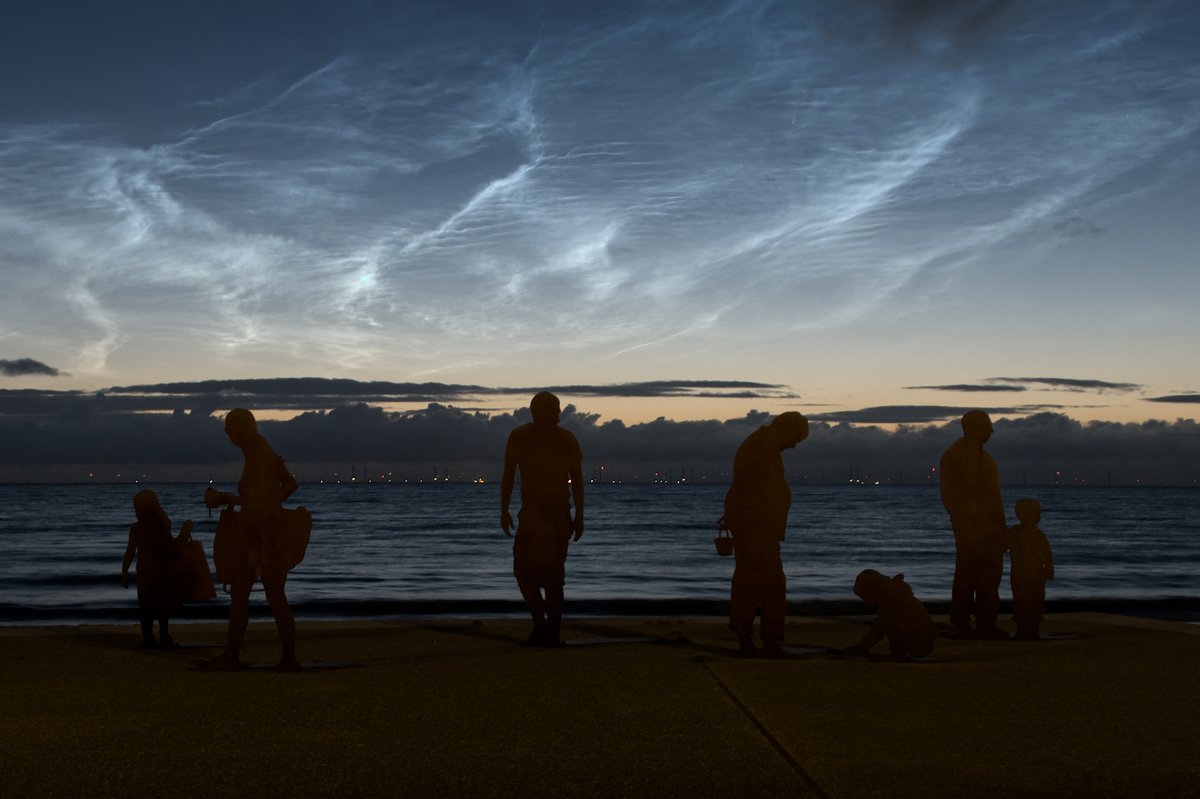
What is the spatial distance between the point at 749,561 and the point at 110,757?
557 cm

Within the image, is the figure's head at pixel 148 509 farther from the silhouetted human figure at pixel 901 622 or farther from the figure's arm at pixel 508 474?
the silhouetted human figure at pixel 901 622

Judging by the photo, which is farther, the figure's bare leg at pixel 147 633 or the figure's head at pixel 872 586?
the figure's bare leg at pixel 147 633

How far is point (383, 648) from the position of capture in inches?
417

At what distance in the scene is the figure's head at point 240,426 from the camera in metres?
9.09

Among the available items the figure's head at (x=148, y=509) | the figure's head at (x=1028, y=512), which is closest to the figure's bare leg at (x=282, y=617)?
the figure's head at (x=148, y=509)

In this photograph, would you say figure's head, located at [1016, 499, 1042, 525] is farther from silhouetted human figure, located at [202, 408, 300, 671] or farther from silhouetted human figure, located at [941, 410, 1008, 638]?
silhouetted human figure, located at [202, 408, 300, 671]

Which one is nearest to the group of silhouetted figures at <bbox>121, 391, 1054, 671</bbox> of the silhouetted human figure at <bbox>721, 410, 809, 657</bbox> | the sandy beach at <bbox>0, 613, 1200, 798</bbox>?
the silhouetted human figure at <bbox>721, 410, 809, 657</bbox>

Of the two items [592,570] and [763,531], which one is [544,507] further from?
[592,570]

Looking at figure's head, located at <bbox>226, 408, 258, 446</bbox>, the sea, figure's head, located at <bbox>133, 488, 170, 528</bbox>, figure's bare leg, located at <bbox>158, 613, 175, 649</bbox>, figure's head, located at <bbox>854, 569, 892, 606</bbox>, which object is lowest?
the sea

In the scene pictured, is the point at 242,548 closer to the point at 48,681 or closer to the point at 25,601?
the point at 48,681

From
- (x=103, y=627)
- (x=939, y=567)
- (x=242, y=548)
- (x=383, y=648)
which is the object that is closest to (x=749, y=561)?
(x=383, y=648)

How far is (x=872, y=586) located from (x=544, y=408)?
11.1 feet

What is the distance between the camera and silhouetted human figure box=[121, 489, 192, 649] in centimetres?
1046

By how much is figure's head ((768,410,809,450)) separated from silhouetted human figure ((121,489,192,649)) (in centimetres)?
544
